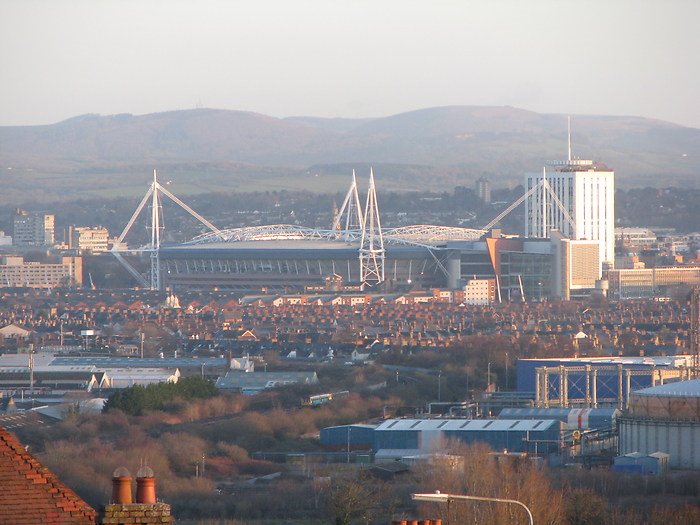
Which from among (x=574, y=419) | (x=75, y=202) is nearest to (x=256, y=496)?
(x=574, y=419)

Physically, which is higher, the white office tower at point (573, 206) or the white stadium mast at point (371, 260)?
the white office tower at point (573, 206)

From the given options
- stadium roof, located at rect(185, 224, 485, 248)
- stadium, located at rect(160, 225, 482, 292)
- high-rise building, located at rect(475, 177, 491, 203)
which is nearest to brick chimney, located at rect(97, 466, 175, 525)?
stadium, located at rect(160, 225, 482, 292)

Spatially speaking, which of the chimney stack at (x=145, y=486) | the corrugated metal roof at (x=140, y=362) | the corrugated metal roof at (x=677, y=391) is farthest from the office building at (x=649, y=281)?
the chimney stack at (x=145, y=486)

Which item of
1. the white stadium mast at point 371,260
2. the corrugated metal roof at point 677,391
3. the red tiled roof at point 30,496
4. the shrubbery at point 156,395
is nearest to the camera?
the red tiled roof at point 30,496

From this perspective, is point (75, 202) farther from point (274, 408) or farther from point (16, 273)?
point (274, 408)

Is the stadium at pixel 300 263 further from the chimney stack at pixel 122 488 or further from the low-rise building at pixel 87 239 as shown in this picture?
the chimney stack at pixel 122 488

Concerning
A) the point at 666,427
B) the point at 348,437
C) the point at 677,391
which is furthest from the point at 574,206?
the point at 666,427

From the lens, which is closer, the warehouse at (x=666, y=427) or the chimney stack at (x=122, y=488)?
the chimney stack at (x=122, y=488)
